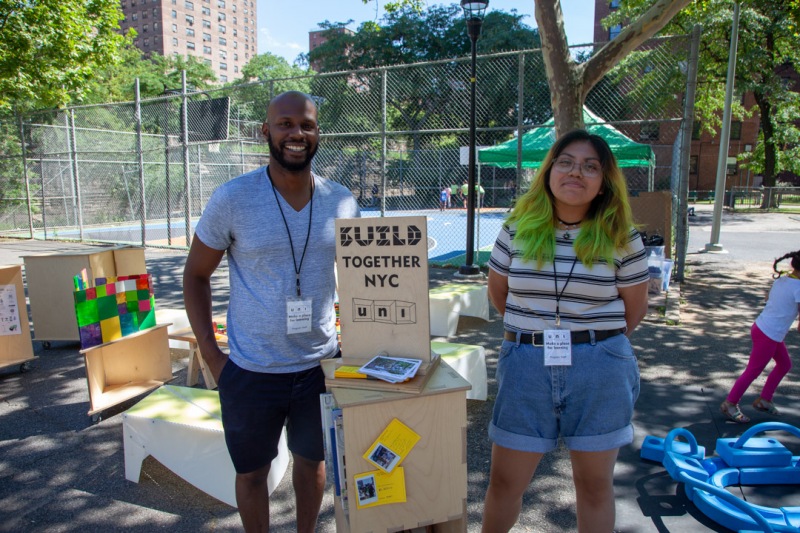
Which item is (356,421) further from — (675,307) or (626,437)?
(675,307)

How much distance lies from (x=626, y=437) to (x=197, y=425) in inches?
91.0

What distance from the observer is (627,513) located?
292 centimetres

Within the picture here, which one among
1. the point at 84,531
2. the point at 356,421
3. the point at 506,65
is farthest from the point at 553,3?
the point at 506,65

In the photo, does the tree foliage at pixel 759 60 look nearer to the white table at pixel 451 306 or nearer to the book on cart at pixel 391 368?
the white table at pixel 451 306

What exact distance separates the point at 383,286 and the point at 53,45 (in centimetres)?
1404

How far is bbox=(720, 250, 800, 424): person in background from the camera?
376cm

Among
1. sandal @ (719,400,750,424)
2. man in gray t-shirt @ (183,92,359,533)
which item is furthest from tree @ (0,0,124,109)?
sandal @ (719,400,750,424)

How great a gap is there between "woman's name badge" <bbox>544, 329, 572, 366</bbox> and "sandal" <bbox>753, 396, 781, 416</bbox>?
9.97 feet

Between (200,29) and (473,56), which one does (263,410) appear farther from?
(200,29)

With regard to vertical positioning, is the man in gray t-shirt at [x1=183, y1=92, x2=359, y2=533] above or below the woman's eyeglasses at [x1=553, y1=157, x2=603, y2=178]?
below

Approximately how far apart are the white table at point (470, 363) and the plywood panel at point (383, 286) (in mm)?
2045

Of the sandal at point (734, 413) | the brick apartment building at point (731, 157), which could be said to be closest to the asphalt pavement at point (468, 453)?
the sandal at point (734, 413)

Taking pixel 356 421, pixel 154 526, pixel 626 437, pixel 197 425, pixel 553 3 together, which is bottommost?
pixel 154 526

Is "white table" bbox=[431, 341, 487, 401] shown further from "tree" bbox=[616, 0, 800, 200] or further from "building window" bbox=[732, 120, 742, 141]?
"building window" bbox=[732, 120, 742, 141]
